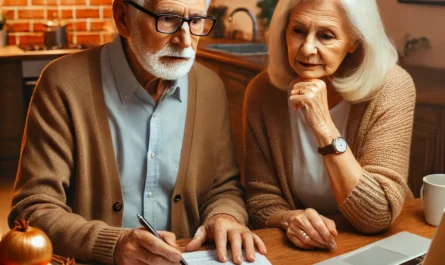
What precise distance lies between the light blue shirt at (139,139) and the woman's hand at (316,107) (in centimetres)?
34

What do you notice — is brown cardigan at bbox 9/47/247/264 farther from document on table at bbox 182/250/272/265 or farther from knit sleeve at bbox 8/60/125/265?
document on table at bbox 182/250/272/265

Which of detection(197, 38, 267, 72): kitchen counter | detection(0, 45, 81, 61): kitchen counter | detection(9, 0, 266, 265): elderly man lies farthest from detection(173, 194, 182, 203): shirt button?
detection(0, 45, 81, 61): kitchen counter

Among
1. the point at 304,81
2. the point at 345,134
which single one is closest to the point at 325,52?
the point at 304,81

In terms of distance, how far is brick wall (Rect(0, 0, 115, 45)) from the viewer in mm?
4715

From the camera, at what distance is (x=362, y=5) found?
1629mm

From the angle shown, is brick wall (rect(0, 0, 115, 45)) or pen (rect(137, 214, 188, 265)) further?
brick wall (rect(0, 0, 115, 45))

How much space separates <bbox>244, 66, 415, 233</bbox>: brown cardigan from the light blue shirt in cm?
24

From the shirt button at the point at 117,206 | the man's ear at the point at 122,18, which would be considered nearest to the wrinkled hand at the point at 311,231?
the shirt button at the point at 117,206

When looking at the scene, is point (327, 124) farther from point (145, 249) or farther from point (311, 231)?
point (145, 249)

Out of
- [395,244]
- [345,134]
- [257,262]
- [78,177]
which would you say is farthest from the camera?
[345,134]

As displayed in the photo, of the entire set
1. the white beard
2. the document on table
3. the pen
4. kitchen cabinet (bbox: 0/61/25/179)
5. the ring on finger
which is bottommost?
kitchen cabinet (bbox: 0/61/25/179)

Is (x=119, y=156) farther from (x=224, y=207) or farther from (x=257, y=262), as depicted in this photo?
(x=257, y=262)

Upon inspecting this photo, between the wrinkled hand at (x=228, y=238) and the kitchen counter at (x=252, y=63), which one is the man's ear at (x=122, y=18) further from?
the kitchen counter at (x=252, y=63)

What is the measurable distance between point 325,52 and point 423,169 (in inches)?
55.8
